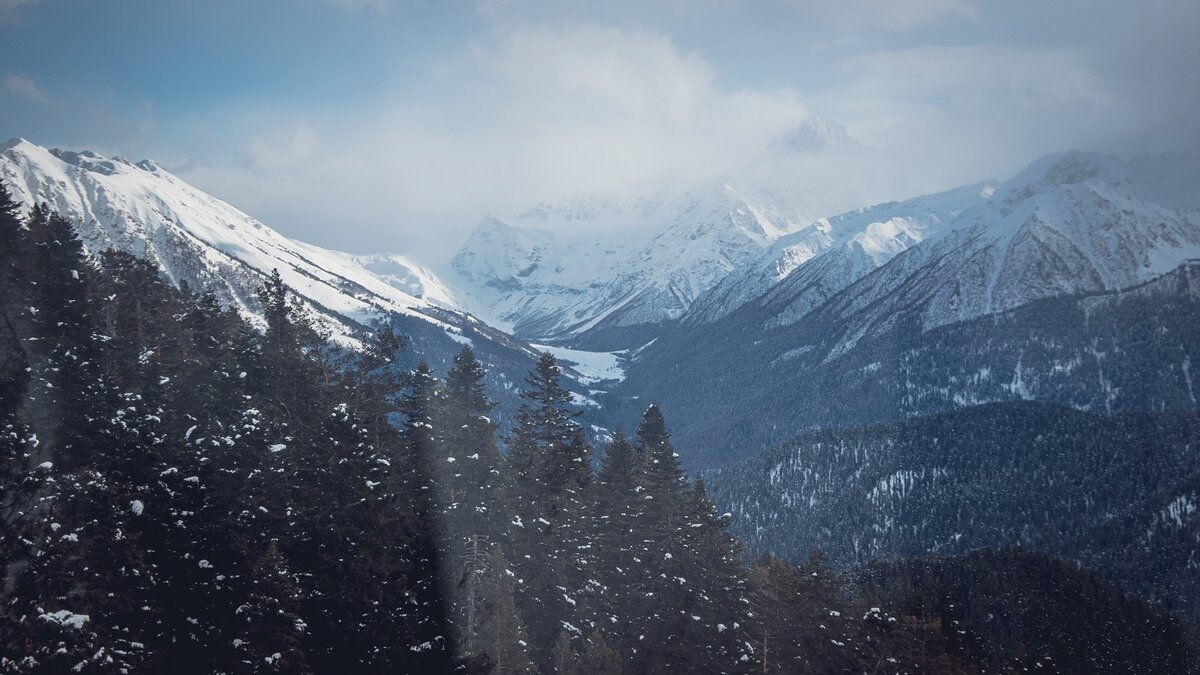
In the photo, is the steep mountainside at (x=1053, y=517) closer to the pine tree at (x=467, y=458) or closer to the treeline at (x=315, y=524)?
the treeline at (x=315, y=524)

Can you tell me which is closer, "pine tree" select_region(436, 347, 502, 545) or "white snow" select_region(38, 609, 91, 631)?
"white snow" select_region(38, 609, 91, 631)

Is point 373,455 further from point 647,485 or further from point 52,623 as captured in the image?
point 647,485

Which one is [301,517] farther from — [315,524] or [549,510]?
[549,510]

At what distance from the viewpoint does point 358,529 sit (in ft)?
92.7

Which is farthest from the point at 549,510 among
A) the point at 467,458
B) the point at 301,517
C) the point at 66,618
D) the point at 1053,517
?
the point at 1053,517

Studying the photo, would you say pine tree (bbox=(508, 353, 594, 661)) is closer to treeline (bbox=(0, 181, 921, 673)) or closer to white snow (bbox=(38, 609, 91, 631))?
treeline (bbox=(0, 181, 921, 673))

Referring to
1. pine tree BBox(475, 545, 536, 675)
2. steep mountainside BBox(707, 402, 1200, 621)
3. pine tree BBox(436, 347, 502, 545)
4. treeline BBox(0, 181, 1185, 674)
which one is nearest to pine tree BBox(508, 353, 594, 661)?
treeline BBox(0, 181, 1185, 674)

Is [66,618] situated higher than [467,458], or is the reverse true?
[467,458]

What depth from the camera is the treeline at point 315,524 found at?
2453 centimetres

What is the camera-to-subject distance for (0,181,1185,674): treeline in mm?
24531

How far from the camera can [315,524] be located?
94.2 ft

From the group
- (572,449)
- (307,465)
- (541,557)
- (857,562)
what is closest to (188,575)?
(307,465)

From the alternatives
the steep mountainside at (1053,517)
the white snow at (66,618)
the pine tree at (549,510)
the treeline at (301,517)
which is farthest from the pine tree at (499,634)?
the steep mountainside at (1053,517)

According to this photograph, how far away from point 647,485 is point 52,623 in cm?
2657
